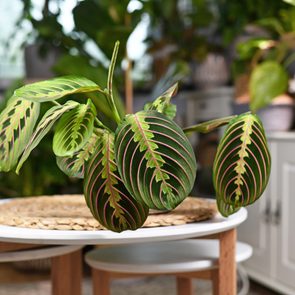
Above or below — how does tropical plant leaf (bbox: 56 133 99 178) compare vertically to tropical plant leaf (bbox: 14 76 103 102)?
below

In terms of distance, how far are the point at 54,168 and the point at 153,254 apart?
158cm

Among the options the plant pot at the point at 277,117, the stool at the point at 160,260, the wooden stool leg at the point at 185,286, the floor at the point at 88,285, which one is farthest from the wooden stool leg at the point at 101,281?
the plant pot at the point at 277,117

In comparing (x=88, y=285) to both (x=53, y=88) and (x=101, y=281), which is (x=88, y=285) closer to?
(x=101, y=281)

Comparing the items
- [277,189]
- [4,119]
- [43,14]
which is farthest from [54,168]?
[4,119]

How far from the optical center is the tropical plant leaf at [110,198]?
0.94 metres

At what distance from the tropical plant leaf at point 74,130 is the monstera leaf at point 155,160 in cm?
7

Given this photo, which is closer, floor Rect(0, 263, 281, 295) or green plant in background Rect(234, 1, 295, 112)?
green plant in background Rect(234, 1, 295, 112)

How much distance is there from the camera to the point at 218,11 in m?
3.19

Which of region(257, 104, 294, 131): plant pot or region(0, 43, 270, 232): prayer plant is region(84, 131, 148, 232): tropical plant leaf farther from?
region(257, 104, 294, 131): plant pot

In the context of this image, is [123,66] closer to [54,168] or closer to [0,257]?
[54,168]

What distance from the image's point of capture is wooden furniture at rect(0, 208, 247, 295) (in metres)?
0.97

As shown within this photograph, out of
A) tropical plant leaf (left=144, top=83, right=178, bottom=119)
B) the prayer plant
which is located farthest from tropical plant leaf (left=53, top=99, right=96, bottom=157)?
tropical plant leaf (left=144, top=83, right=178, bottom=119)

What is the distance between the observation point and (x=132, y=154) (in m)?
0.90

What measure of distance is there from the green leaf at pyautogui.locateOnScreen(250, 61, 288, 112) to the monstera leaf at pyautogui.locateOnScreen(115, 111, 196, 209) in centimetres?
143
